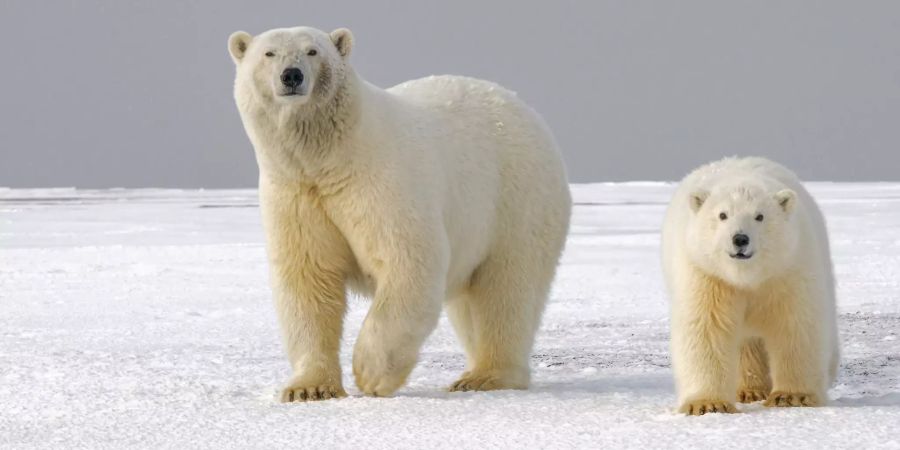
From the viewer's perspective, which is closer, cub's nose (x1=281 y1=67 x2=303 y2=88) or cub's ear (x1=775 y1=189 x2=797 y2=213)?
cub's ear (x1=775 y1=189 x2=797 y2=213)

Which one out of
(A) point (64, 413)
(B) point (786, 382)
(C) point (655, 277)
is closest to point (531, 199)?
(B) point (786, 382)

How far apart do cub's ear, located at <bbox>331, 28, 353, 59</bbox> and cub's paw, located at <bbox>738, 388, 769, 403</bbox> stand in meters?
2.05

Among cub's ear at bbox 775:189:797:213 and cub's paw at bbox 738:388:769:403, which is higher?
cub's ear at bbox 775:189:797:213

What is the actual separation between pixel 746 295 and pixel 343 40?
1834 millimetres

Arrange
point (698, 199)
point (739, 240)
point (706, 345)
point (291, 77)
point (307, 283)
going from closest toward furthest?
point (739, 240)
point (706, 345)
point (698, 199)
point (291, 77)
point (307, 283)

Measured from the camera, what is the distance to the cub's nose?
4.71m

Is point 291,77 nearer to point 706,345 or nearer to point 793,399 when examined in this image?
point 706,345

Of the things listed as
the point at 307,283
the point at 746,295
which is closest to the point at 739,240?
the point at 746,295

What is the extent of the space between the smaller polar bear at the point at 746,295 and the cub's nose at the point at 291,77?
1484 mm

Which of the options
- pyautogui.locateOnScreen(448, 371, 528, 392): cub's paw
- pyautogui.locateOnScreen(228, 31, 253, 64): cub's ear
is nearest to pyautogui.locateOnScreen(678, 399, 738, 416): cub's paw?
pyautogui.locateOnScreen(448, 371, 528, 392): cub's paw

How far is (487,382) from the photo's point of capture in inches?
216

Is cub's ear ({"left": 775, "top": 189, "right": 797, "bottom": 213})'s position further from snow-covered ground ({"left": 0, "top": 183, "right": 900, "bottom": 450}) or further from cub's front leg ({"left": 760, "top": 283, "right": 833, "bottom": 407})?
snow-covered ground ({"left": 0, "top": 183, "right": 900, "bottom": 450})

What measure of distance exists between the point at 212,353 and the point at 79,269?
5.90 metres

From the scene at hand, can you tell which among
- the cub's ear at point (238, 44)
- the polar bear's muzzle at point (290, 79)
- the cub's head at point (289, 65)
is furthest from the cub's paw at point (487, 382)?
the cub's ear at point (238, 44)
